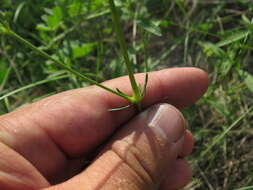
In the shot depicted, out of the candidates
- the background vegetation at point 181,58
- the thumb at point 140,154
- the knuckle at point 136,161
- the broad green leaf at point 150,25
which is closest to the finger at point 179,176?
the background vegetation at point 181,58

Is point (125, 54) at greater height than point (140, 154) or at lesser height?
greater

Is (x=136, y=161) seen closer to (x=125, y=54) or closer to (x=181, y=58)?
(x=125, y=54)

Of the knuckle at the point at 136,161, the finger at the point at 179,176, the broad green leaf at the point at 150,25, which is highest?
the broad green leaf at the point at 150,25

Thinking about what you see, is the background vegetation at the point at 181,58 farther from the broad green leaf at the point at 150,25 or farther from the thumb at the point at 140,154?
the thumb at the point at 140,154

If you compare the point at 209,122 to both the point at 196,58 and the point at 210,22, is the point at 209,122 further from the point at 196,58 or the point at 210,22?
the point at 210,22

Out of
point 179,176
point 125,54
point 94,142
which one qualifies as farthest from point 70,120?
point 179,176

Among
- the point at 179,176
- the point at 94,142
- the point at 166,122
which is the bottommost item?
the point at 179,176

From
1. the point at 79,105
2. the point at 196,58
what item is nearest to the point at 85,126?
the point at 79,105

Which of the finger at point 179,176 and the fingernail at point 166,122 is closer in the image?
the fingernail at point 166,122
